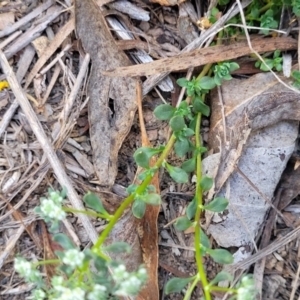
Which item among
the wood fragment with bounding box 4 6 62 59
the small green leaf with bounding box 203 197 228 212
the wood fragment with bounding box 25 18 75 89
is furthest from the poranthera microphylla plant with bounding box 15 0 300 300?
the wood fragment with bounding box 4 6 62 59

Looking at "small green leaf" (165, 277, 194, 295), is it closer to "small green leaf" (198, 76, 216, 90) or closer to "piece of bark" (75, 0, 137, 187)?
"piece of bark" (75, 0, 137, 187)

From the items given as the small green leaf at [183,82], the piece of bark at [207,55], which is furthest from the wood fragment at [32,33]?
the small green leaf at [183,82]

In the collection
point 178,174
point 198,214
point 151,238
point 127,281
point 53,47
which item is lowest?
point 151,238

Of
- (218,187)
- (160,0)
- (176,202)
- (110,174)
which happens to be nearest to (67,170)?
(110,174)

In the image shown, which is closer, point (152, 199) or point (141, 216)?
point (152, 199)

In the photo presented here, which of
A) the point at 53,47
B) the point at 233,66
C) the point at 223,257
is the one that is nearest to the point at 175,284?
the point at 223,257

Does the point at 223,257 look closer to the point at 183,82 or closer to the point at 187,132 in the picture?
the point at 187,132
